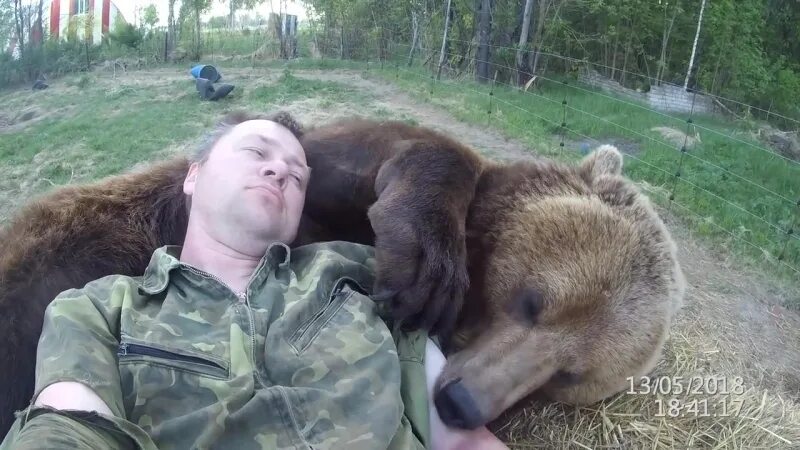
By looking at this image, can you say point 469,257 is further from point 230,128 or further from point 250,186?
point 230,128

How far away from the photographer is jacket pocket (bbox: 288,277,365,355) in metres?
2.12

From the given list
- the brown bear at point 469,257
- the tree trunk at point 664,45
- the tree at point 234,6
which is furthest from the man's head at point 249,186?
the tree trunk at point 664,45

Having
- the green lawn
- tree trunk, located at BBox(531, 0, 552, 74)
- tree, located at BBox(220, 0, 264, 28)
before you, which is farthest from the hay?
tree trunk, located at BBox(531, 0, 552, 74)

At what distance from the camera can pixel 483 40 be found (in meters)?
13.0

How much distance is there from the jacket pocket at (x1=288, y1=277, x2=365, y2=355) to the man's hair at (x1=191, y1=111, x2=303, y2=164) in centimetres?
92

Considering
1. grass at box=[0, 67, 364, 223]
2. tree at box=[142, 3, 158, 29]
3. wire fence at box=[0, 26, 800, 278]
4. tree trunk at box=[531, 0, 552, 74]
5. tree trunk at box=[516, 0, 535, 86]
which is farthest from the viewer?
tree trunk at box=[531, 0, 552, 74]

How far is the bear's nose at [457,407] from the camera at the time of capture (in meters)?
2.22

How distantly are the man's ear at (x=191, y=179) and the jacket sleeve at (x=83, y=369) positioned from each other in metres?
0.68

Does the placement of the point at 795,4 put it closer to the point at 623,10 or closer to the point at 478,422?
Answer: the point at 623,10

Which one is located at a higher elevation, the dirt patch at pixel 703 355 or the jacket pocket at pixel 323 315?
the jacket pocket at pixel 323 315

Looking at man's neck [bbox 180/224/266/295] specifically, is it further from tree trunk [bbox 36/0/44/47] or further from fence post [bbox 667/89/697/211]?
fence post [bbox 667/89/697/211]

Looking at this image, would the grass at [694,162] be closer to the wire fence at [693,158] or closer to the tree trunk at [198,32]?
the wire fence at [693,158]

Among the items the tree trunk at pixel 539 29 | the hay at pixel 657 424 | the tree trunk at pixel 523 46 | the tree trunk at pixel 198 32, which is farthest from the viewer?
the tree trunk at pixel 539 29

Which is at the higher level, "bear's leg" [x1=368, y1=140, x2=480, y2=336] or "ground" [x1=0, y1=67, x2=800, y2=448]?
"bear's leg" [x1=368, y1=140, x2=480, y2=336]
